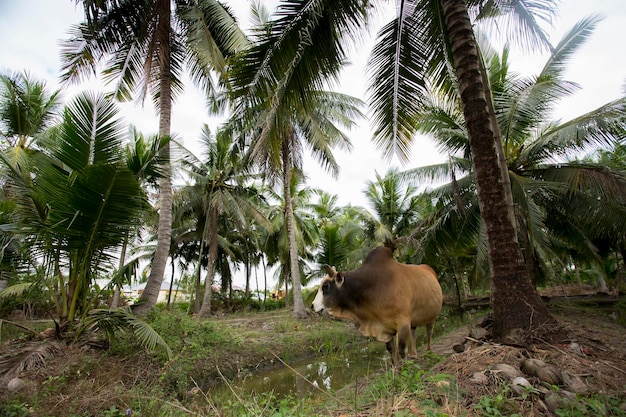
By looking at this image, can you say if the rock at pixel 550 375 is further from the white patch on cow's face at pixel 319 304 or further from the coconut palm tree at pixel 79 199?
the coconut palm tree at pixel 79 199

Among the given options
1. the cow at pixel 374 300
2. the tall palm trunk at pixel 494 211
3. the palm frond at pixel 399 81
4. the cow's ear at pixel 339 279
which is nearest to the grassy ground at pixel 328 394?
the tall palm trunk at pixel 494 211

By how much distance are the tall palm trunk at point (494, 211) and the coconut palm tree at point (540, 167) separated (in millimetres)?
2942

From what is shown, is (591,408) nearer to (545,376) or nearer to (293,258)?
(545,376)

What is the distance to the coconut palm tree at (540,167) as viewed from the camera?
8.88 metres

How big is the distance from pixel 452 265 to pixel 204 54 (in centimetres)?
1737

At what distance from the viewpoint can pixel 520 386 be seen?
304 cm

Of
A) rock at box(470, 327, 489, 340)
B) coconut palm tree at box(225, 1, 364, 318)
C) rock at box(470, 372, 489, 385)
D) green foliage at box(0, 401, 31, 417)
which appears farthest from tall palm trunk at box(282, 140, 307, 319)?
rock at box(470, 372, 489, 385)

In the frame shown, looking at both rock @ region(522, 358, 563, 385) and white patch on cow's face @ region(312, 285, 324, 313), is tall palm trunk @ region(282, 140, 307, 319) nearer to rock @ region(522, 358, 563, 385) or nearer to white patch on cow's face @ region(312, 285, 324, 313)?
white patch on cow's face @ region(312, 285, 324, 313)

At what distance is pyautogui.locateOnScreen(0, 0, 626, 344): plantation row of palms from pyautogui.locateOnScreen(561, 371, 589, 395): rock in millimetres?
1063

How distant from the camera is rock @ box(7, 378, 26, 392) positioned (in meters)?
4.26

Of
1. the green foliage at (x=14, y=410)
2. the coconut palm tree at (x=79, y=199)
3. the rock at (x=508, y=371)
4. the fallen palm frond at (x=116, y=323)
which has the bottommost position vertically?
the green foliage at (x=14, y=410)

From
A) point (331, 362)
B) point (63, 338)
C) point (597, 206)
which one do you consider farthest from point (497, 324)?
point (597, 206)

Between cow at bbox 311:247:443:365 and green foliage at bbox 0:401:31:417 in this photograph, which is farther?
cow at bbox 311:247:443:365

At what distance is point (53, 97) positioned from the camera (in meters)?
14.1
